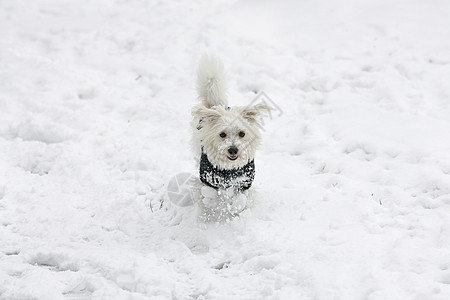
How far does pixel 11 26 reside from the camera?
30.7 ft

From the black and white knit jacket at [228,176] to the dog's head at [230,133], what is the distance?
0.15ft

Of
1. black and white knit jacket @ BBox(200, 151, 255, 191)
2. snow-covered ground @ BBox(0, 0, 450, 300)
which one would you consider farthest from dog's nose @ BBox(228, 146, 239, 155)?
snow-covered ground @ BBox(0, 0, 450, 300)

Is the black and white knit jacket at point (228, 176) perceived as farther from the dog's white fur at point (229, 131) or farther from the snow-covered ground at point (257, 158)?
the snow-covered ground at point (257, 158)

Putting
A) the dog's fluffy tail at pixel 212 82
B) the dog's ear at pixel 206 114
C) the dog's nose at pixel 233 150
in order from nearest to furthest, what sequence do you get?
1. the dog's nose at pixel 233 150
2. the dog's ear at pixel 206 114
3. the dog's fluffy tail at pixel 212 82

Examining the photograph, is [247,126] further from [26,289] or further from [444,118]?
[444,118]

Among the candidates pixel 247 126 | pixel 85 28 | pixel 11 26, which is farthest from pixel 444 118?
pixel 11 26

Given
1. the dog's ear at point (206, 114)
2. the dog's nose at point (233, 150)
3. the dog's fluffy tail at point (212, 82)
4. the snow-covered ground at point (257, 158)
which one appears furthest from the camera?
the dog's fluffy tail at point (212, 82)

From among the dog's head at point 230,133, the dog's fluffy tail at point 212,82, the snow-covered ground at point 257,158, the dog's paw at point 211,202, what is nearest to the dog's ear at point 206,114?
the dog's head at point 230,133

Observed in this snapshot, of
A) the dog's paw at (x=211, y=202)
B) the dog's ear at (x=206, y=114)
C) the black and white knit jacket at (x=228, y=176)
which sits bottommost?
the dog's paw at (x=211, y=202)

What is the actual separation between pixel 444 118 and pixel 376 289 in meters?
3.60

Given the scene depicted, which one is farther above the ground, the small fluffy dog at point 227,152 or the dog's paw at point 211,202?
the small fluffy dog at point 227,152

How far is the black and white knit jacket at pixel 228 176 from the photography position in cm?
453

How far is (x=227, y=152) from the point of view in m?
4.42

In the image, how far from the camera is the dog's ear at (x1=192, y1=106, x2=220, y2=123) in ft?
14.7
